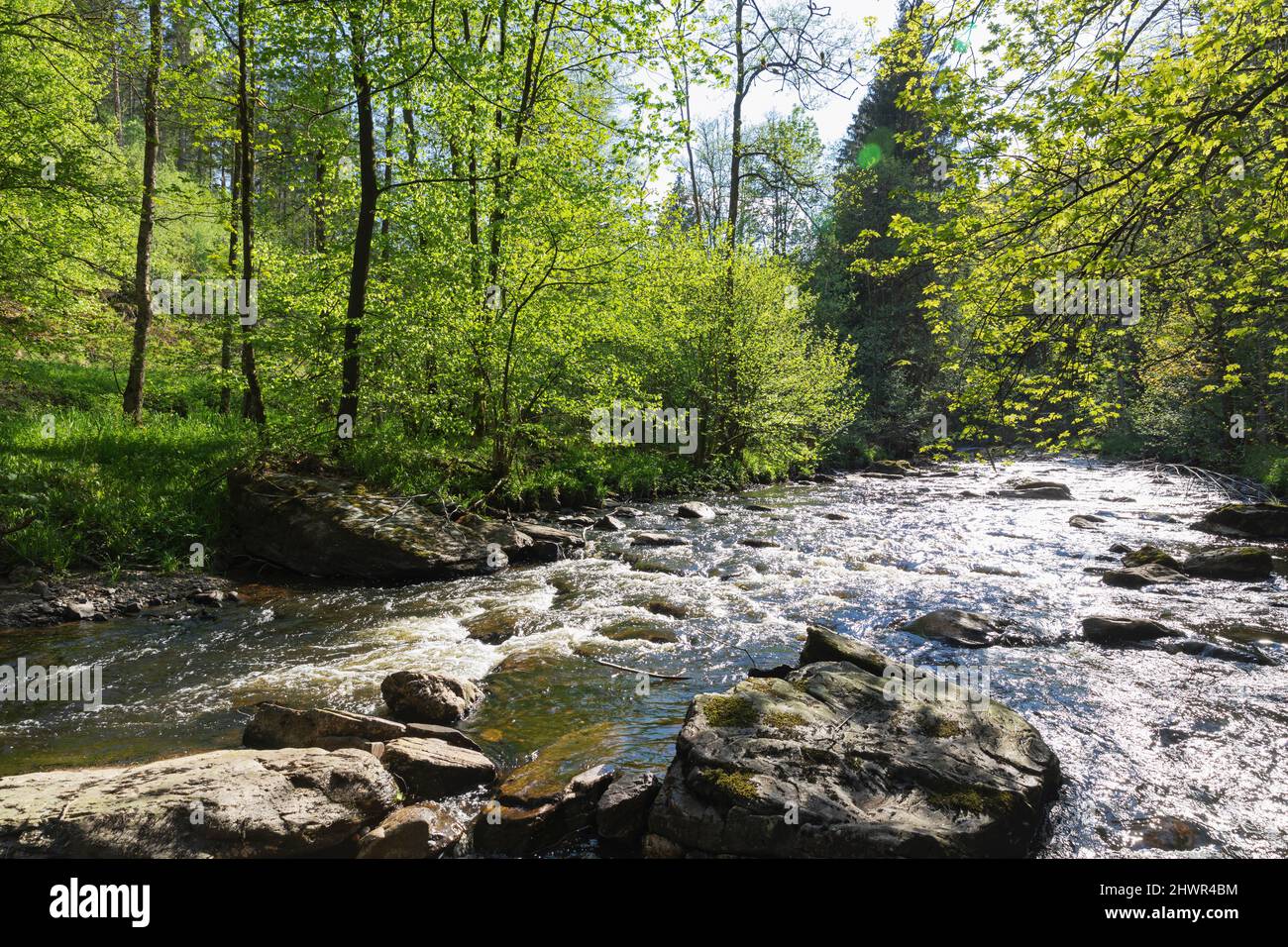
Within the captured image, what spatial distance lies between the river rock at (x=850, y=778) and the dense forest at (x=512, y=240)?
2.64 metres

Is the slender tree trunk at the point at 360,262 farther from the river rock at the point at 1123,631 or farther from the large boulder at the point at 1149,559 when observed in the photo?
the large boulder at the point at 1149,559

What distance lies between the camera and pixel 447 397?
12000 mm

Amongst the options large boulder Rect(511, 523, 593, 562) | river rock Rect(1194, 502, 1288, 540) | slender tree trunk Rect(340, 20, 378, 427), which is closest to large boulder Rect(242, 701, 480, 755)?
large boulder Rect(511, 523, 593, 562)

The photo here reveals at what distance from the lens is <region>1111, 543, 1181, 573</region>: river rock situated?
1088 centimetres

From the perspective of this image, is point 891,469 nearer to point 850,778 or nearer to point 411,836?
point 850,778

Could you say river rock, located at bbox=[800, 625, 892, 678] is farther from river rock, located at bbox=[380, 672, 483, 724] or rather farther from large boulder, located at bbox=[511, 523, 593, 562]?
large boulder, located at bbox=[511, 523, 593, 562]

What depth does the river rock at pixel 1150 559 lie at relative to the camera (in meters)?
10.9

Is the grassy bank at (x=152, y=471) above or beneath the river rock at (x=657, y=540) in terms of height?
above

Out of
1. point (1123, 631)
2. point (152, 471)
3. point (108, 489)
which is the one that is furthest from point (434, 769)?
point (152, 471)

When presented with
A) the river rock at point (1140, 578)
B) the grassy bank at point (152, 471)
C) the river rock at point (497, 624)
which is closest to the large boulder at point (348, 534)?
the grassy bank at point (152, 471)

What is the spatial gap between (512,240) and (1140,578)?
1278 cm

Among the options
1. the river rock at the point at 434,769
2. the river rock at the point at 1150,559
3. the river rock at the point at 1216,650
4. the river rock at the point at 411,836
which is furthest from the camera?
the river rock at the point at 1150,559

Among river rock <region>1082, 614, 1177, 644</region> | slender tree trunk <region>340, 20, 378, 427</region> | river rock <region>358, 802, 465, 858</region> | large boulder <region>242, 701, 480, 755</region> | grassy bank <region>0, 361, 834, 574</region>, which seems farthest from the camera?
slender tree trunk <region>340, 20, 378, 427</region>

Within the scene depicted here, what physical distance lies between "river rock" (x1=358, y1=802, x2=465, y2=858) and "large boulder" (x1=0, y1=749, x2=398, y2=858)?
13cm
